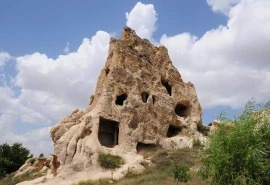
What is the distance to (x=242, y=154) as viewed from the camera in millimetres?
14102

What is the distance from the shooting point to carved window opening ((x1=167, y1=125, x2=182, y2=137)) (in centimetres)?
3562

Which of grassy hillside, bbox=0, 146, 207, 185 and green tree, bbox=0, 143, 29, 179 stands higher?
green tree, bbox=0, 143, 29, 179

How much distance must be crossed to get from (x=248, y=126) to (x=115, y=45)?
2136 centimetres

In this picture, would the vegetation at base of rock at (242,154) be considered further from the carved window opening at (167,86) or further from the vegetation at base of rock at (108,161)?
the carved window opening at (167,86)

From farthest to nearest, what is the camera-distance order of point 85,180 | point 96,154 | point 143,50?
point 143,50 → point 96,154 → point 85,180

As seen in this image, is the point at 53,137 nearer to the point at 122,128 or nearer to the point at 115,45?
the point at 122,128

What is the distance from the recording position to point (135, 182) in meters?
23.0

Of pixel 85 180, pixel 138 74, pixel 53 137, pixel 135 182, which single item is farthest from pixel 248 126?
pixel 53 137

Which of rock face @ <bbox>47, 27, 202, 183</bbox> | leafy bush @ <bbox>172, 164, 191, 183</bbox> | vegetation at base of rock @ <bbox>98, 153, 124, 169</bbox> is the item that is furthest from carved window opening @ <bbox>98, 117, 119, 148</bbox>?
leafy bush @ <bbox>172, 164, 191, 183</bbox>

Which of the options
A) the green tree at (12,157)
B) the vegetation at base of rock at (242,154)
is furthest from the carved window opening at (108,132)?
the vegetation at base of rock at (242,154)

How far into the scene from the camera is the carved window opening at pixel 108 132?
31.5 meters

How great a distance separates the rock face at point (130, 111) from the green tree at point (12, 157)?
10.4m

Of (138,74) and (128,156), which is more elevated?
(138,74)

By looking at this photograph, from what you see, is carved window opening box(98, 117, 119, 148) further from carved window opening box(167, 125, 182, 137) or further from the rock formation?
carved window opening box(167, 125, 182, 137)
